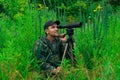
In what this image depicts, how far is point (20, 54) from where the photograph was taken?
220 inches

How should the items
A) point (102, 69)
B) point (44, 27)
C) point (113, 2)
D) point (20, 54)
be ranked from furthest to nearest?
point (113, 2) < point (44, 27) < point (20, 54) < point (102, 69)

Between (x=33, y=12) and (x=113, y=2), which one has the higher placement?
(x=33, y=12)

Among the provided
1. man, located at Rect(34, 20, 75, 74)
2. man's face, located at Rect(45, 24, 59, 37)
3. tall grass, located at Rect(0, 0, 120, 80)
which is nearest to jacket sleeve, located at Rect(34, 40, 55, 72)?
man, located at Rect(34, 20, 75, 74)

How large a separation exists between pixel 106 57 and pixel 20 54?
97 centimetres

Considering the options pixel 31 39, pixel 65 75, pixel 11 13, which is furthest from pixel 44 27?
pixel 11 13

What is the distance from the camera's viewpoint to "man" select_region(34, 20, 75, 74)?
598 cm

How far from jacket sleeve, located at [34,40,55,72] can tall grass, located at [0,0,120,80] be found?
113 mm

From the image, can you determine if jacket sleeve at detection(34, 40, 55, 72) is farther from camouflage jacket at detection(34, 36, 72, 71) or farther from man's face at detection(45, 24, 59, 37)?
man's face at detection(45, 24, 59, 37)

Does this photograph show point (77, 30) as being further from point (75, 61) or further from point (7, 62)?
point (7, 62)

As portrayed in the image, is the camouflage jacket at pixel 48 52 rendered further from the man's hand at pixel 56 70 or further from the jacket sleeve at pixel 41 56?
the man's hand at pixel 56 70

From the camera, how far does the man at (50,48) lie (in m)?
5.98

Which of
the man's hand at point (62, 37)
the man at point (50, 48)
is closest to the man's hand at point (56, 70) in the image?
the man at point (50, 48)

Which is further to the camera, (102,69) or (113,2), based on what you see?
(113,2)

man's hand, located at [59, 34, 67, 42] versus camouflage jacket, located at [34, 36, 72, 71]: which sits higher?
man's hand, located at [59, 34, 67, 42]
